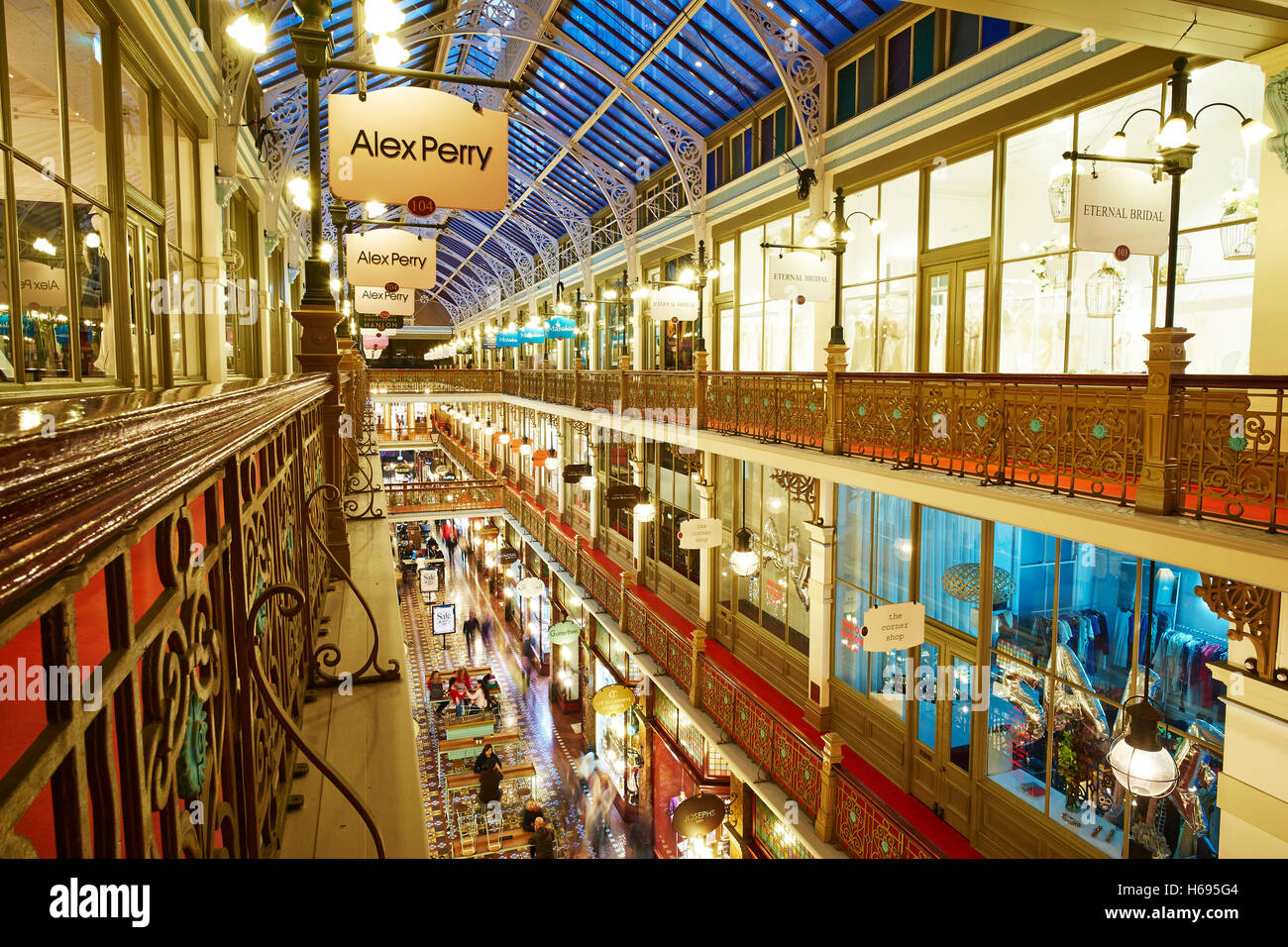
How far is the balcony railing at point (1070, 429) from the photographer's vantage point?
5.44 meters

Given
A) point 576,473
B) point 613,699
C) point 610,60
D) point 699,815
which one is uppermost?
point 610,60

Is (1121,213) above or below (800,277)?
below

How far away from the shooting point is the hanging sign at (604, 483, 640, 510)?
55.7 feet

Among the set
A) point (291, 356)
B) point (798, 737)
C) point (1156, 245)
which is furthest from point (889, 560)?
point (291, 356)

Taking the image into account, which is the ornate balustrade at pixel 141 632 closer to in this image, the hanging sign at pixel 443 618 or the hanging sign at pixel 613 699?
the hanging sign at pixel 613 699

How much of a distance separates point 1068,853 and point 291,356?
21447 mm

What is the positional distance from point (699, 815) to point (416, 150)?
10.5 meters

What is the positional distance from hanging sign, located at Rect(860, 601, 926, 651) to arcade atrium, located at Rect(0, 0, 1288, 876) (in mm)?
66

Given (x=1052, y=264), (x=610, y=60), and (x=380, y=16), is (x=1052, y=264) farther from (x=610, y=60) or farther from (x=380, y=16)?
(x=610, y=60)

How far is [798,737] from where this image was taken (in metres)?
10.1

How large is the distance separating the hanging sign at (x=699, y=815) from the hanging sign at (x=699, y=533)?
165 inches

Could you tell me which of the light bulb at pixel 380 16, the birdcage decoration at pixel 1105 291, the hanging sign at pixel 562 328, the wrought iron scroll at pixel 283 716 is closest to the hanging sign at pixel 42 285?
the light bulb at pixel 380 16

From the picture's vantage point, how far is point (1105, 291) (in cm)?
822

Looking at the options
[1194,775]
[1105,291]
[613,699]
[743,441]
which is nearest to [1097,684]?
[1194,775]
